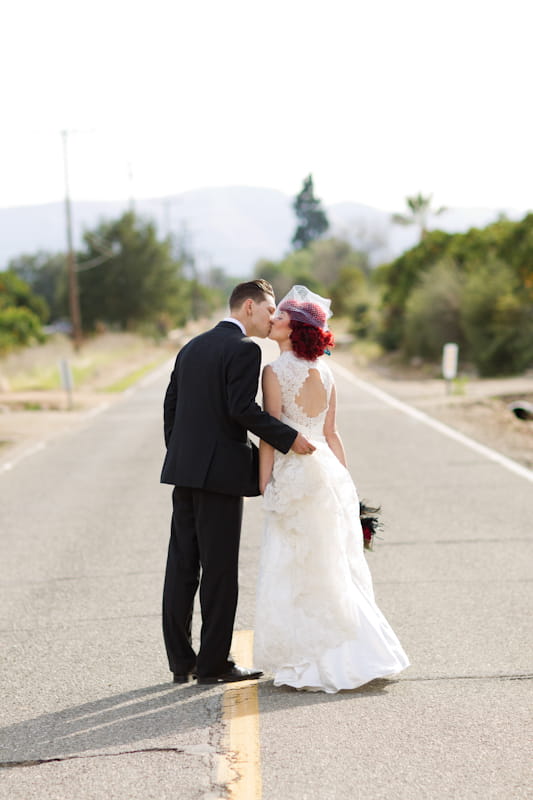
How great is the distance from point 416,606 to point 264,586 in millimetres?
1824

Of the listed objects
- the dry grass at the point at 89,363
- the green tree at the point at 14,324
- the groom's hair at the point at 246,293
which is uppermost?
the groom's hair at the point at 246,293

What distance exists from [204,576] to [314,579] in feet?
1.86

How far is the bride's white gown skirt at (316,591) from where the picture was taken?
195 inches

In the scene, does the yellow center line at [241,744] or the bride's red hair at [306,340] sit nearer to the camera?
the yellow center line at [241,744]

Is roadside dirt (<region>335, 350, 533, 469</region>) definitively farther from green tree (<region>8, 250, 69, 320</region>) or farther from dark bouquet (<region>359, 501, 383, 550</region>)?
green tree (<region>8, 250, 69, 320</region>)

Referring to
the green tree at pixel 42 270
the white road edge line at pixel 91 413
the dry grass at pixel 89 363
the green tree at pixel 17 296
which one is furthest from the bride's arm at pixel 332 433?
the green tree at pixel 42 270

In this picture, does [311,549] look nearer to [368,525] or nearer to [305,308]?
[368,525]

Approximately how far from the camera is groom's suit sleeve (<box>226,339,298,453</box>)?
5031 millimetres

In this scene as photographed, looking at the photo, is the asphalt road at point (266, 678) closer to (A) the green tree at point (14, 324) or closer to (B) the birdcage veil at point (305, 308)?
(B) the birdcage veil at point (305, 308)

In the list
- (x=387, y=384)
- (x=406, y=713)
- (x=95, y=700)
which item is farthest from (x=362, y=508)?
(x=387, y=384)

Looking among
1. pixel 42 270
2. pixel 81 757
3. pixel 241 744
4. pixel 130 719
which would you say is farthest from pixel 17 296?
pixel 241 744

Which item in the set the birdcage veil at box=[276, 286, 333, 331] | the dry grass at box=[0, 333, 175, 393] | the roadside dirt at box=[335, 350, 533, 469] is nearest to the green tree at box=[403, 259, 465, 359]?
the roadside dirt at box=[335, 350, 533, 469]

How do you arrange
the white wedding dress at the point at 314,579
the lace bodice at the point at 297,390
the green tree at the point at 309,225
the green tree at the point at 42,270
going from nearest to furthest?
the white wedding dress at the point at 314,579
the lace bodice at the point at 297,390
the green tree at the point at 42,270
the green tree at the point at 309,225

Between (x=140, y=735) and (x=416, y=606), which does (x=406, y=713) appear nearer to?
(x=140, y=735)
